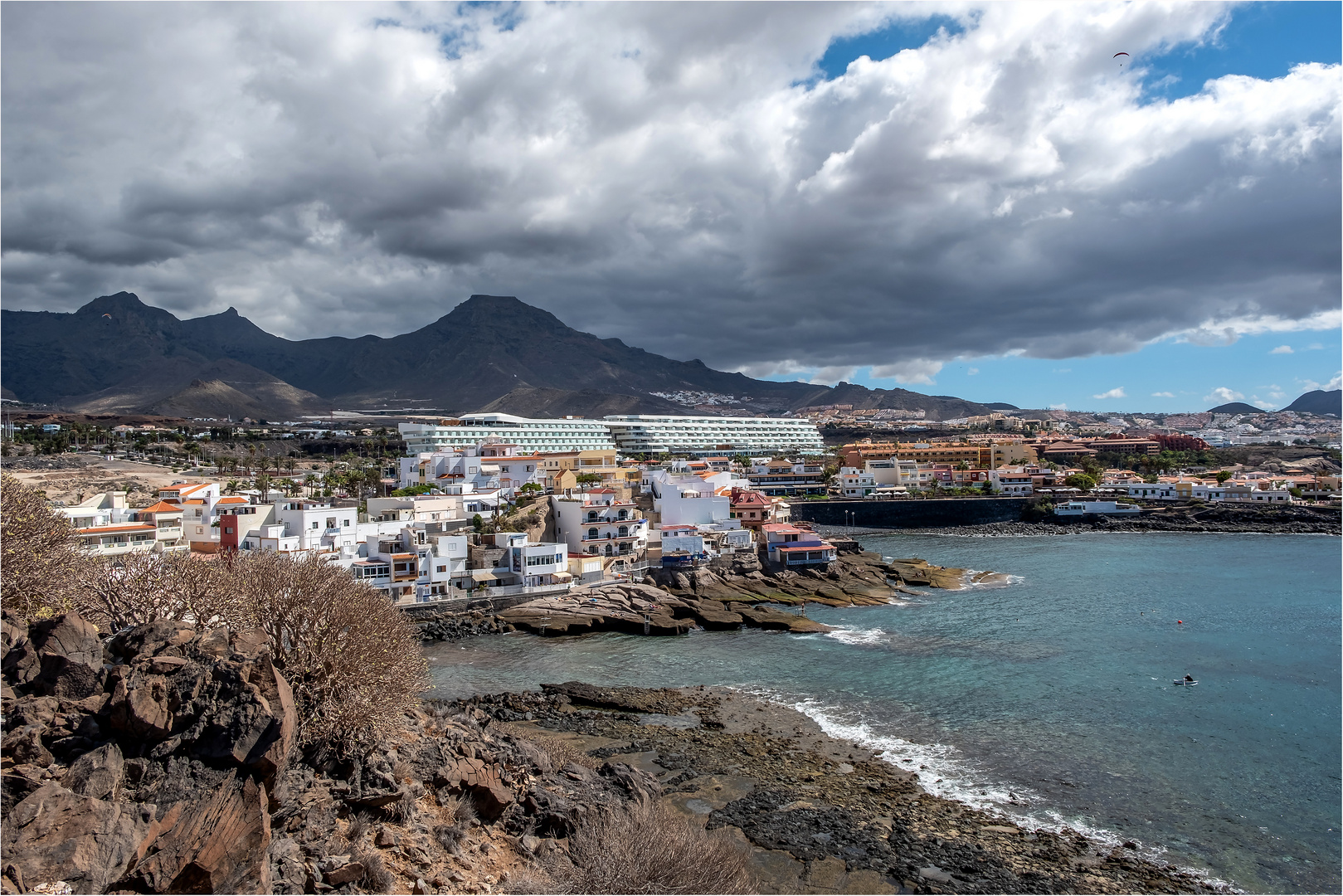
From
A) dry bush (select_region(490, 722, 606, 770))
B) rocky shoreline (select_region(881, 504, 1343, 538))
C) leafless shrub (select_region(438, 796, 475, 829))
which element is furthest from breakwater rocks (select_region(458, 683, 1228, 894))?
rocky shoreline (select_region(881, 504, 1343, 538))

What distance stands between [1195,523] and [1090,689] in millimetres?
56886

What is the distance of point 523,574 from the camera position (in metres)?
38.0

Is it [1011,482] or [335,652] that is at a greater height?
[335,652]

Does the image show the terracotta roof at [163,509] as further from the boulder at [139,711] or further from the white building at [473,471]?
the boulder at [139,711]

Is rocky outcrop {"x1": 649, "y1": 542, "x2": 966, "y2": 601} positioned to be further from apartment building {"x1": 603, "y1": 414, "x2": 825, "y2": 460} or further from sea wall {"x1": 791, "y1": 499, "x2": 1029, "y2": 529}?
apartment building {"x1": 603, "y1": 414, "x2": 825, "y2": 460}

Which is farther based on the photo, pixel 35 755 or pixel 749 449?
pixel 749 449

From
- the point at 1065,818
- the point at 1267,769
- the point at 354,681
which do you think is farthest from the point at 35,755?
the point at 1267,769

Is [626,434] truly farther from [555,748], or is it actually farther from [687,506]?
[555,748]

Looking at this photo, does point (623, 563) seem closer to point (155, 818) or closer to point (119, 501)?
point (119, 501)

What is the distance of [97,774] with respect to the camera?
34.5ft

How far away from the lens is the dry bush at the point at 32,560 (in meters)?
15.1

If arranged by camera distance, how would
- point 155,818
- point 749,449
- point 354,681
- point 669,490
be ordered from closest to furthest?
point 155,818 < point 354,681 < point 669,490 < point 749,449

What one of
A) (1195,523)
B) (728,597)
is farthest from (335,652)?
(1195,523)

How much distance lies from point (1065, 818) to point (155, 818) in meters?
17.2
